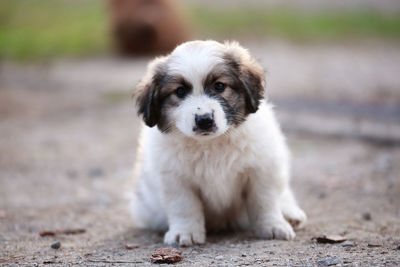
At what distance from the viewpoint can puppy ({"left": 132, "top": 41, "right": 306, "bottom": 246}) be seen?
14.4 feet

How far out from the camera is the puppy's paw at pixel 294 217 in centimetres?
495

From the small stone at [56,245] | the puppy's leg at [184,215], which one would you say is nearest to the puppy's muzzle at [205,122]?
the puppy's leg at [184,215]

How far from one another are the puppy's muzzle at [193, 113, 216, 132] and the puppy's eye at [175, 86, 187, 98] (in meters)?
0.34

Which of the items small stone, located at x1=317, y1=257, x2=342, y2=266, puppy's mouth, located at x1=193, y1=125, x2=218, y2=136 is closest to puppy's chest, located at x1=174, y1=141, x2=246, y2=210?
puppy's mouth, located at x1=193, y1=125, x2=218, y2=136

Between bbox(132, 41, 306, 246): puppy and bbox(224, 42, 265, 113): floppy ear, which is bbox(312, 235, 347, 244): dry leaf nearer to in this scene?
bbox(132, 41, 306, 246): puppy

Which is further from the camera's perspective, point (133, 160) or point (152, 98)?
point (133, 160)

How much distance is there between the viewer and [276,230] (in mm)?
4598

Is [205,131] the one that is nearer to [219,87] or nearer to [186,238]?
[219,87]

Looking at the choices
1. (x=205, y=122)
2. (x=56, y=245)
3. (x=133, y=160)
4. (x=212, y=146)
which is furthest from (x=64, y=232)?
(x=133, y=160)

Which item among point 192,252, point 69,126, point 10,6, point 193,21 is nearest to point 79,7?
point 10,6

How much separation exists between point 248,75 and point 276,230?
1.29 metres

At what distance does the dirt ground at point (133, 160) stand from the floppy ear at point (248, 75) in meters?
1.15

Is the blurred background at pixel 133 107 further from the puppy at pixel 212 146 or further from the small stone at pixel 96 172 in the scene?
the puppy at pixel 212 146

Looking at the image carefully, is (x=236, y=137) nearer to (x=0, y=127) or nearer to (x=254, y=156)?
(x=254, y=156)
